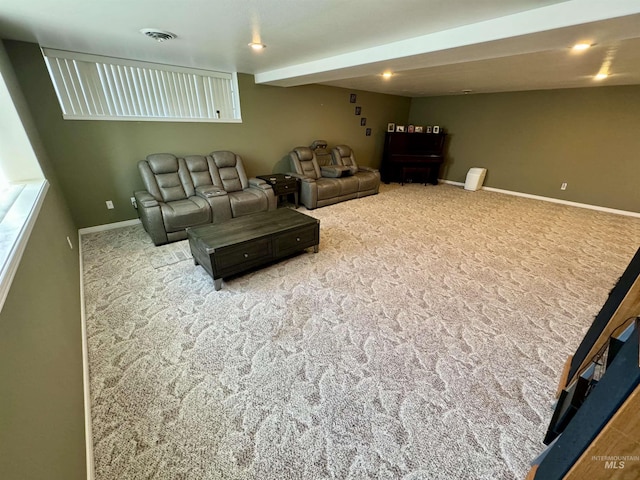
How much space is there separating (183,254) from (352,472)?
274cm

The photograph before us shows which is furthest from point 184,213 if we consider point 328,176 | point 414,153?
point 414,153

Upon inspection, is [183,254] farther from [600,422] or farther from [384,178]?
[384,178]

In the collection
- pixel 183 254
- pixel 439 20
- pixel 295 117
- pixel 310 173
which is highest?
pixel 439 20

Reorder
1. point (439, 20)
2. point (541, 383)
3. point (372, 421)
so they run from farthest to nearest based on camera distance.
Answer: point (439, 20), point (541, 383), point (372, 421)

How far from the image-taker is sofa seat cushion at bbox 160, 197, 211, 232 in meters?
3.28

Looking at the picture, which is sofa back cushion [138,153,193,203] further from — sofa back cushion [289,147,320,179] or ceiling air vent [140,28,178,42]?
sofa back cushion [289,147,320,179]

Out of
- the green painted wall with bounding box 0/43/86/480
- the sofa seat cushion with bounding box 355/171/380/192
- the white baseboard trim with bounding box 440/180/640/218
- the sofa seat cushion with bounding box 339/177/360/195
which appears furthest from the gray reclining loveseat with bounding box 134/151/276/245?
the white baseboard trim with bounding box 440/180/640/218

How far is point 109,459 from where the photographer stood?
1.24 meters

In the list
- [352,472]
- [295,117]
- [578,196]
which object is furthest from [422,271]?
[578,196]

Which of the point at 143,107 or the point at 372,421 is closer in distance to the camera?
the point at 372,421

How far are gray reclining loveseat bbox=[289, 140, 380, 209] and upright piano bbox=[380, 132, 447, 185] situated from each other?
1.24 meters

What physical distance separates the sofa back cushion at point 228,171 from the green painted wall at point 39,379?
2666mm

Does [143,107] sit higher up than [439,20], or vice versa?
[439,20]

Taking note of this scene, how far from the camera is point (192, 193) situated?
12.7 ft
